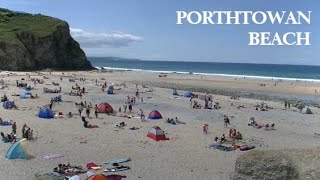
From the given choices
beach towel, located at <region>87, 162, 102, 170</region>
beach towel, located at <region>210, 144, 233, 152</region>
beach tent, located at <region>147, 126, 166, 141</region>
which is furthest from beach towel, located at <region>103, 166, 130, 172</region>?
beach towel, located at <region>210, 144, 233, 152</region>

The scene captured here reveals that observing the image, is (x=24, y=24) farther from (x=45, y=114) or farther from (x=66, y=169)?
(x=66, y=169)

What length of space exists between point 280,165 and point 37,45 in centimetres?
8776

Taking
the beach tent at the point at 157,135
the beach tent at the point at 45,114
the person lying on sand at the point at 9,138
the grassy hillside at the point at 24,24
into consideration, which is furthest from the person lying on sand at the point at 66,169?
the grassy hillside at the point at 24,24

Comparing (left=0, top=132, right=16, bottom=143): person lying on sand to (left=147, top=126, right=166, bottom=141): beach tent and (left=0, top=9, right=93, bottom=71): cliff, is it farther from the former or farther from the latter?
(left=0, top=9, right=93, bottom=71): cliff

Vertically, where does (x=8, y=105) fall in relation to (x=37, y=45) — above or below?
below

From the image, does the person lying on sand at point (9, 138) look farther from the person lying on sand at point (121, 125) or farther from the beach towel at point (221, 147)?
the beach towel at point (221, 147)

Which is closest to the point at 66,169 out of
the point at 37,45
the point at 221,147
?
the point at 221,147

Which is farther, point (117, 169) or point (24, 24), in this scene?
point (24, 24)

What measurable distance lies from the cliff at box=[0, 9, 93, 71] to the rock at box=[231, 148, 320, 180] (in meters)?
76.8

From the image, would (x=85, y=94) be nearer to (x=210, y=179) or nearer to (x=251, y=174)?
(x=210, y=179)

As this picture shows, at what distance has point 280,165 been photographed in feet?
32.1

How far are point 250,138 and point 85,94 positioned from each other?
82.0ft

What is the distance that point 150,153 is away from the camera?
69.3 ft

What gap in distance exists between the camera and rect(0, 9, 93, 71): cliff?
82.1 meters
